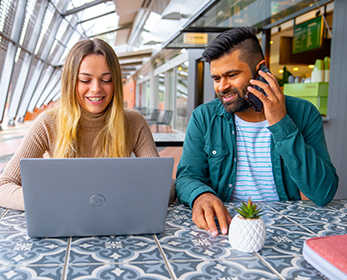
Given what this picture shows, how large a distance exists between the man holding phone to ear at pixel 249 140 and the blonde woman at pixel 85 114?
16.2 inches

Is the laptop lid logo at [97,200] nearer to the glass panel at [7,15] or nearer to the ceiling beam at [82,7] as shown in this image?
the glass panel at [7,15]

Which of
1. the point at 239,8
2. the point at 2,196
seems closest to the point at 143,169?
the point at 2,196

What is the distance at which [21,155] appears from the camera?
1.62m

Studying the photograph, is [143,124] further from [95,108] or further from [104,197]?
[104,197]

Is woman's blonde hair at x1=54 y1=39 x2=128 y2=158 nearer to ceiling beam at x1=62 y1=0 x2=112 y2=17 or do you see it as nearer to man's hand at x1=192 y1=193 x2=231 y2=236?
man's hand at x1=192 y1=193 x2=231 y2=236

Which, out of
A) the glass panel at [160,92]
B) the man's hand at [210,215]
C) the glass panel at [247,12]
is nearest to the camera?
the man's hand at [210,215]

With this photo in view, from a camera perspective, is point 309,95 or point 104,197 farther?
point 309,95

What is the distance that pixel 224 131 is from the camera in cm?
176

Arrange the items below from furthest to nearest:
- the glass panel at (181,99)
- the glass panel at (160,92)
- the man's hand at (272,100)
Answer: the glass panel at (160,92) < the glass panel at (181,99) < the man's hand at (272,100)

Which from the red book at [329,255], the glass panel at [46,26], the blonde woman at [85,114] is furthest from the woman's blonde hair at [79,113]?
the glass panel at [46,26]

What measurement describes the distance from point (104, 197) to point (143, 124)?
3.32 feet

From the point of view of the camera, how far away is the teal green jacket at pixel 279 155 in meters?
1.47

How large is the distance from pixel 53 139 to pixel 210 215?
3.32ft

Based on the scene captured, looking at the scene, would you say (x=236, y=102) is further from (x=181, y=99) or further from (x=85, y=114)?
(x=181, y=99)
